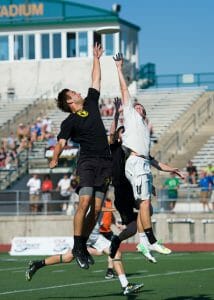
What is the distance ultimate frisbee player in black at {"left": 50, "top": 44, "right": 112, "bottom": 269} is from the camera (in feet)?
44.0

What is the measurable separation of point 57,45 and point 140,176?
39.4 meters

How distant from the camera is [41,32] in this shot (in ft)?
176

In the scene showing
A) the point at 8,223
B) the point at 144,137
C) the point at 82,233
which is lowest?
the point at 8,223

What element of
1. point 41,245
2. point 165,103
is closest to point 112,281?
point 41,245

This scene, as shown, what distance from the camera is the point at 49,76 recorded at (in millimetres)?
52750

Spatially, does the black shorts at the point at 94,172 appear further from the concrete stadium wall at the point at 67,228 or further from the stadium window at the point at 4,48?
the stadium window at the point at 4,48

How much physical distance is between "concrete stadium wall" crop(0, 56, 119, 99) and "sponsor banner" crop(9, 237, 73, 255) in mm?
24687

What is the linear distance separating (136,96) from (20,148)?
30.2ft

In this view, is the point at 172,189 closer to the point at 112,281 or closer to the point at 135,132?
the point at 112,281

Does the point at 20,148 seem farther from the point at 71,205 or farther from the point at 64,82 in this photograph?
the point at 64,82

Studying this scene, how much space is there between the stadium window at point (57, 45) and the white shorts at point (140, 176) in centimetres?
3885

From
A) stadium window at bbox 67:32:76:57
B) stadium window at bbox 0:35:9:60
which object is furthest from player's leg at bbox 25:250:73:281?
stadium window at bbox 0:35:9:60

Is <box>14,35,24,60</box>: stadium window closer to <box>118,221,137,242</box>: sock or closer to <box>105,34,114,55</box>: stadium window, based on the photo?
<box>105,34,114,55</box>: stadium window

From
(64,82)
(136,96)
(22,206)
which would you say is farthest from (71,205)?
(64,82)
